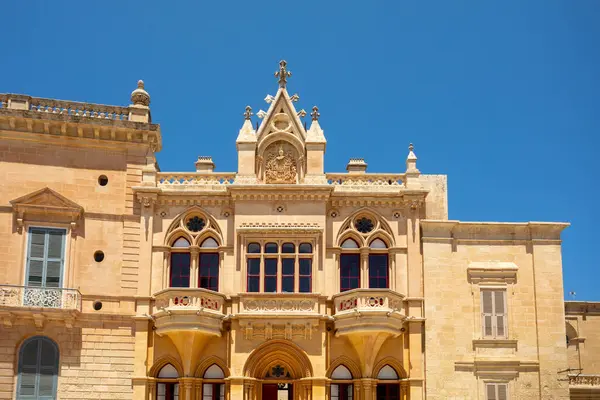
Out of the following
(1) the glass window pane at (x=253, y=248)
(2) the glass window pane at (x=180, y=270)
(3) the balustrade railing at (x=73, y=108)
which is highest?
(3) the balustrade railing at (x=73, y=108)

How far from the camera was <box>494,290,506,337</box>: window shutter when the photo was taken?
3353cm

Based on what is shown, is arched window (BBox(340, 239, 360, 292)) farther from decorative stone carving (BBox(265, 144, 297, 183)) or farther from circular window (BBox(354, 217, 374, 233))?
decorative stone carving (BBox(265, 144, 297, 183))

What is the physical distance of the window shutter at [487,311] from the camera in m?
33.5

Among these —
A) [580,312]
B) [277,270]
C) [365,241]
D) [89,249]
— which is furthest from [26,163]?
[580,312]

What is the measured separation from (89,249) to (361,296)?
10.4m

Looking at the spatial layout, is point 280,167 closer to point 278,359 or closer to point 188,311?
point 188,311

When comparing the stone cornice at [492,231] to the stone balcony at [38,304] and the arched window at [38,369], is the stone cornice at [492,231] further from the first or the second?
the arched window at [38,369]

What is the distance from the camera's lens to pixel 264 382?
3331 centimetres

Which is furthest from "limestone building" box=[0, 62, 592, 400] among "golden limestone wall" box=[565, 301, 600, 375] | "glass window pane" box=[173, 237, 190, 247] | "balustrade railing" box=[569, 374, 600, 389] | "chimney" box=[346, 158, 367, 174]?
"golden limestone wall" box=[565, 301, 600, 375]

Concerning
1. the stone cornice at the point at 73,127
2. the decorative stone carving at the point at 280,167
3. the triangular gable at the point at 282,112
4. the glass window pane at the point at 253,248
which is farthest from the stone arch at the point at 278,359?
the stone cornice at the point at 73,127

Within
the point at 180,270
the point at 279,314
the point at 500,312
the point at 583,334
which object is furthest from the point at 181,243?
the point at 583,334

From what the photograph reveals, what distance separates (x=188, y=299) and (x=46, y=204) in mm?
6549

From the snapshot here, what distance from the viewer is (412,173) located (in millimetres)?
34906

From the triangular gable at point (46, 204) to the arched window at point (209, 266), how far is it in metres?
4.91
